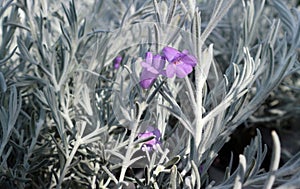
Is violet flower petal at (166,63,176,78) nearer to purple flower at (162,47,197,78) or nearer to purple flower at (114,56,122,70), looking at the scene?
purple flower at (162,47,197,78)

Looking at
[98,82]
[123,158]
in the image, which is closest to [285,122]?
[98,82]

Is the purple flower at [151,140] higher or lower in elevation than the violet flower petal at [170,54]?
lower

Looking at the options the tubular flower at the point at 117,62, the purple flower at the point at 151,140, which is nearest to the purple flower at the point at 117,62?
the tubular flower at the point at 117,62

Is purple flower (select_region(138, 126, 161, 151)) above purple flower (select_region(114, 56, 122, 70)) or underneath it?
underneath

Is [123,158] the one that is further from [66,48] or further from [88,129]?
[66,48]

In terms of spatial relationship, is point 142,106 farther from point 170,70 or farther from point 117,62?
point 117,62

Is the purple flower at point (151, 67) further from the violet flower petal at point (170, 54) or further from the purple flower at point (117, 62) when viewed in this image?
the purple flower at point (117, 62)

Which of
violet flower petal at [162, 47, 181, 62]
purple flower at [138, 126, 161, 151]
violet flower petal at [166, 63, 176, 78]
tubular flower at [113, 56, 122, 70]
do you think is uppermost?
violet flower petal at [162, 47, 181, 62]

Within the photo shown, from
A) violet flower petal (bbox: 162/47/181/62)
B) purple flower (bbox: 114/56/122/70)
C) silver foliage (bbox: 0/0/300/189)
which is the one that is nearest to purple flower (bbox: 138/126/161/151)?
silver foliage (bbox: 0/0/300/189)
